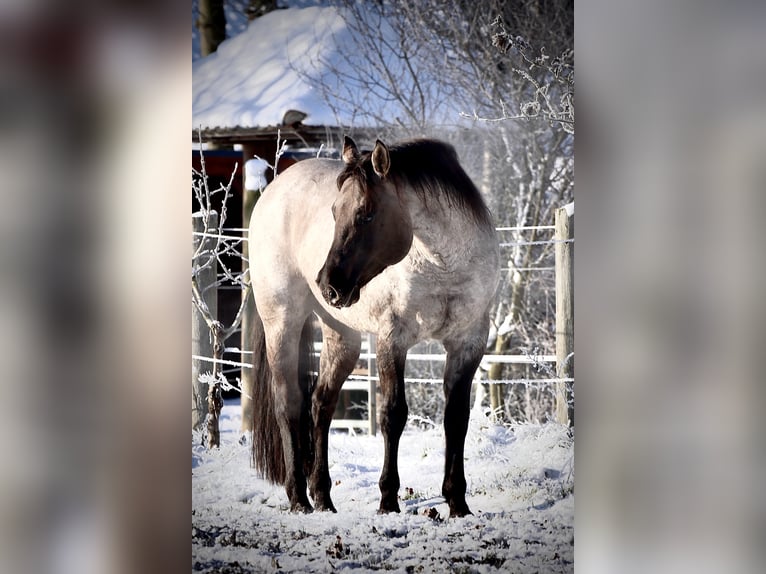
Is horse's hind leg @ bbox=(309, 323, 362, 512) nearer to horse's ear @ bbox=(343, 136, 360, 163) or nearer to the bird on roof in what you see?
horse's ear @ bbox=(343, 136, 360, 163)

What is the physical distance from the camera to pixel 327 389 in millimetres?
2857

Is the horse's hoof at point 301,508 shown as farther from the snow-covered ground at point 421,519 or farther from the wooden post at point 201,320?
the wooden post at point 201,320

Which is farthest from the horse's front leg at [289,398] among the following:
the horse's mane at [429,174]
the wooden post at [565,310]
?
the wooden post at [565,310]

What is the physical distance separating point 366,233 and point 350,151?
0.28 metres

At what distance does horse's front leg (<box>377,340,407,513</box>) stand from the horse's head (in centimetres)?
23

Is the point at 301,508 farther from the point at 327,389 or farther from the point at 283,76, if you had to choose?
the point at 283,76

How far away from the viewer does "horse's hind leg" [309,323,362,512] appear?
2824 millimetres

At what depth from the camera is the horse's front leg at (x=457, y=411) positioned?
2773 millimetres

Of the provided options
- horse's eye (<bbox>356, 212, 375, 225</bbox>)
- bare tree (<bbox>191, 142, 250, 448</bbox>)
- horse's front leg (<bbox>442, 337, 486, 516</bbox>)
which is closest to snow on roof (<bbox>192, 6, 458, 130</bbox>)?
bare tree (<bbox>191, 142, 250, 448</bbox>)

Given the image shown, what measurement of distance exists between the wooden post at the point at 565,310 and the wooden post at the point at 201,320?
1.20 m
